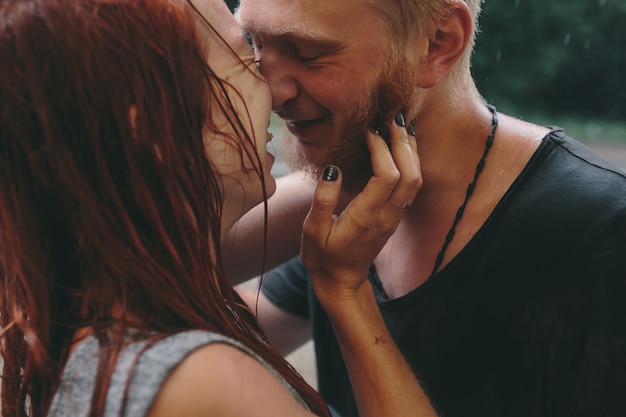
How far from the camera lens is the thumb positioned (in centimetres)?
181

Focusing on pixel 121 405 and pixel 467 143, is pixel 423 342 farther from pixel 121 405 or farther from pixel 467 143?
pixel 121 405

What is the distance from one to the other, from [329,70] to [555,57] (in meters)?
11.0

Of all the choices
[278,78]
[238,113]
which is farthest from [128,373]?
[278,78]

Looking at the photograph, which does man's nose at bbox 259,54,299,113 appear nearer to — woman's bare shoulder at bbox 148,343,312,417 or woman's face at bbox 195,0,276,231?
woman's face at bbox 195,0,276,231

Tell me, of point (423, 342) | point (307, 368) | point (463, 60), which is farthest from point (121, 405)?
point (307, 368)

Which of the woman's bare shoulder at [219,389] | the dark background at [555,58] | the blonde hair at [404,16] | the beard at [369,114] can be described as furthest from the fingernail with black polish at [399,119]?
the dark background at [555,58]

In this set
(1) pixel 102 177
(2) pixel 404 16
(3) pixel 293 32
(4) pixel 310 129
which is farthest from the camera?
(4) pixel 310 129

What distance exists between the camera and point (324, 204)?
1.80 metres

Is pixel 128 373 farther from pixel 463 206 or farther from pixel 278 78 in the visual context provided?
pixel 463 206

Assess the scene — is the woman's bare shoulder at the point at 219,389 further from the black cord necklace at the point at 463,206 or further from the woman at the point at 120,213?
the black cord necklace at the point at 463,206

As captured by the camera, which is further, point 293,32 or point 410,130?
point 410,130

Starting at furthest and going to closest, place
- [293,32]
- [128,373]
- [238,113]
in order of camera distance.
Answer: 1. [293,32]
2. [238,113]
3. [128,373]

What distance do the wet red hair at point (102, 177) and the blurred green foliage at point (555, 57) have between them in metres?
10.3

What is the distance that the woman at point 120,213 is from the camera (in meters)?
1.18
